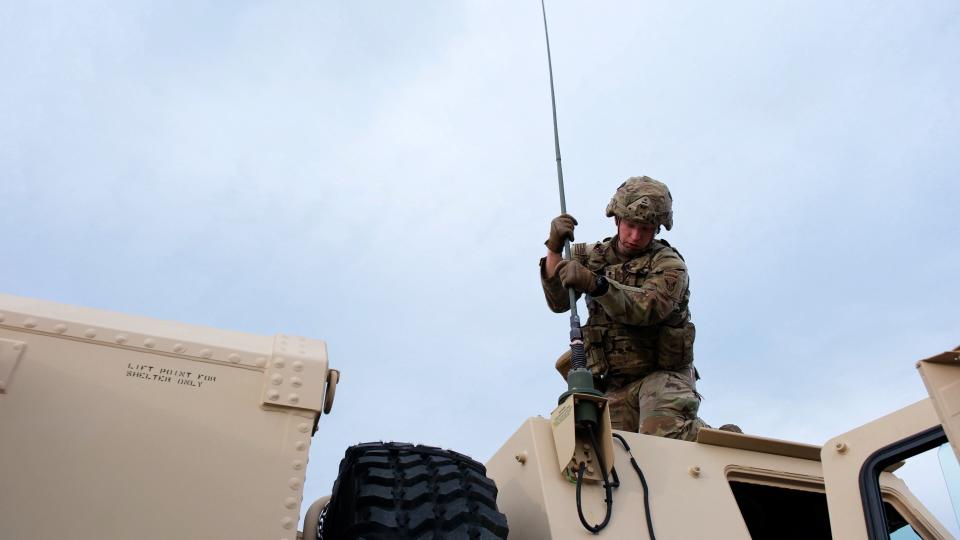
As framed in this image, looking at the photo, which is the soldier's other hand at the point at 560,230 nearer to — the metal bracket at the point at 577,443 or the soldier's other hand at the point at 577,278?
the soldier's other hand at the point at 577,278

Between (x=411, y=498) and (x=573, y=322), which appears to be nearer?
(x=411, y=498)

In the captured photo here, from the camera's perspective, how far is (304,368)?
2.58 m

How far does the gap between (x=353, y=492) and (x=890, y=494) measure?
167 cm

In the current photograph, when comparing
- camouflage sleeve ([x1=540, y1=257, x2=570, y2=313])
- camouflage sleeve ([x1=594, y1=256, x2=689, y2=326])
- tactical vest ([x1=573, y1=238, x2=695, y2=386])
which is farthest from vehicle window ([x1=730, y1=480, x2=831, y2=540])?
camouflage sleeve ([x1=540, y1=257, x2=570, y2=313])

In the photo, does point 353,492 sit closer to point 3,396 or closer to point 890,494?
point 3,396

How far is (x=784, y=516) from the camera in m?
4.02

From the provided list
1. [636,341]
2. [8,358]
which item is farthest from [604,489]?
[8,358]

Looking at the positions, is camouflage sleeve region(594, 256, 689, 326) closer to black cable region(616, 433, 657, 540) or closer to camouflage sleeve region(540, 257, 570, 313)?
camouflage sleeve region(540, 257, 570, 313)

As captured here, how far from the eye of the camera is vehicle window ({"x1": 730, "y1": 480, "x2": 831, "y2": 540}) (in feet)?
12.9

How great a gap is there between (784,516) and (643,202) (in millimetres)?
1692

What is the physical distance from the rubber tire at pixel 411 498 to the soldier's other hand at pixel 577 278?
4.05 feet

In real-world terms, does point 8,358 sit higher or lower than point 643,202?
lower

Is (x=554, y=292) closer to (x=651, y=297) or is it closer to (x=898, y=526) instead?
(x=651, y=297)

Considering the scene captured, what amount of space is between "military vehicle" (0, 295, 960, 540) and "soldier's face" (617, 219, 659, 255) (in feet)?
5.78
